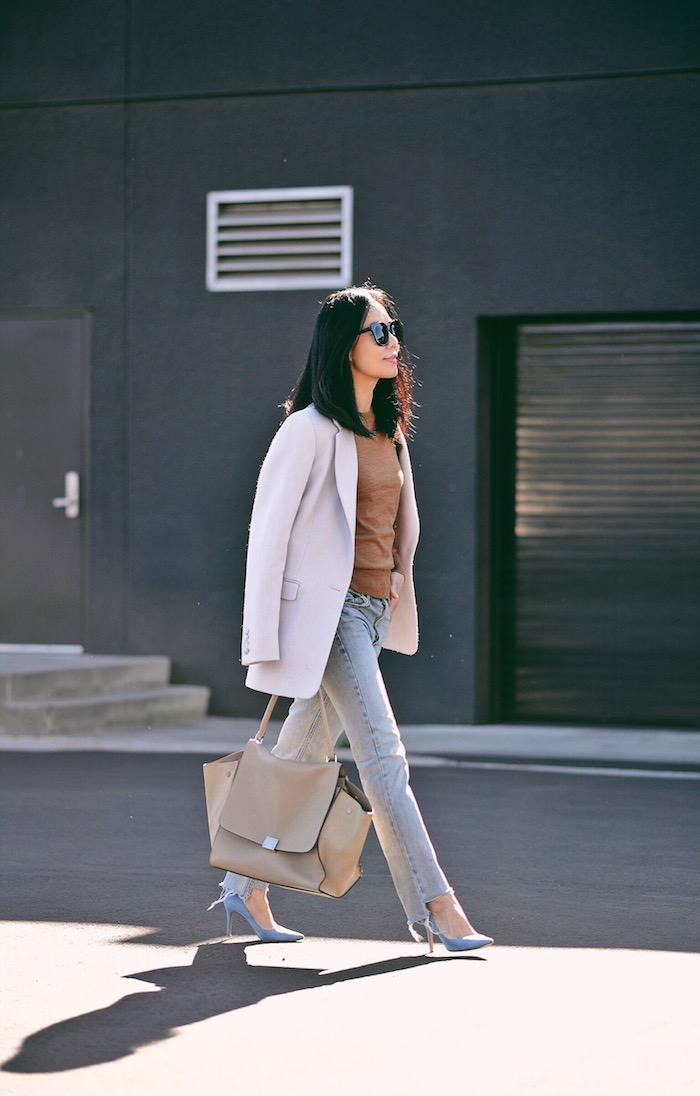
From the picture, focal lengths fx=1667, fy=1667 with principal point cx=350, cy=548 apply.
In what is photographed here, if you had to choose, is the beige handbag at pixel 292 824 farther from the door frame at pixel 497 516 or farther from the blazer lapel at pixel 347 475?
the door frame at pixel 497 516

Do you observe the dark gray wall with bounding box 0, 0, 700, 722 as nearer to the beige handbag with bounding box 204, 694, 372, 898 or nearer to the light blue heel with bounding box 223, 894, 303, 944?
the light blue heel with bounding box 223, 894, 303, 944

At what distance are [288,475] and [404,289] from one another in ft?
22.4

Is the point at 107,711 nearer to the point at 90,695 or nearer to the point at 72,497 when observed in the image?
the point at 90,695

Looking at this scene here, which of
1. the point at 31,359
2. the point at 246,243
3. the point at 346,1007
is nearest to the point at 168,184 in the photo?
the point at 246,243

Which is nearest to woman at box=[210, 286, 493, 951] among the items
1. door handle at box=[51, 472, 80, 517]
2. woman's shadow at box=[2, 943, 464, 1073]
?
woman's shadow at box=[2, 943, 464, 1073]

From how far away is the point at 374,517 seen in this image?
5.23 m

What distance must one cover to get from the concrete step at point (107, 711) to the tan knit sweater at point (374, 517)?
578cm

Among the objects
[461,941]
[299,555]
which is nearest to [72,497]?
[299,555]

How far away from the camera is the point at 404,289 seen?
38.3 ft

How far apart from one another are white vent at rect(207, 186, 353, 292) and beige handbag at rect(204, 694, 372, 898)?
720cm

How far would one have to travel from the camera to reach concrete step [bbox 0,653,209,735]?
34.9ft

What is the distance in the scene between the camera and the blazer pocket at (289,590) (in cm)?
505

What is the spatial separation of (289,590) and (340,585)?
16cm

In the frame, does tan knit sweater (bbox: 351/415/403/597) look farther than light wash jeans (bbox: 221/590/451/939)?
Yes
